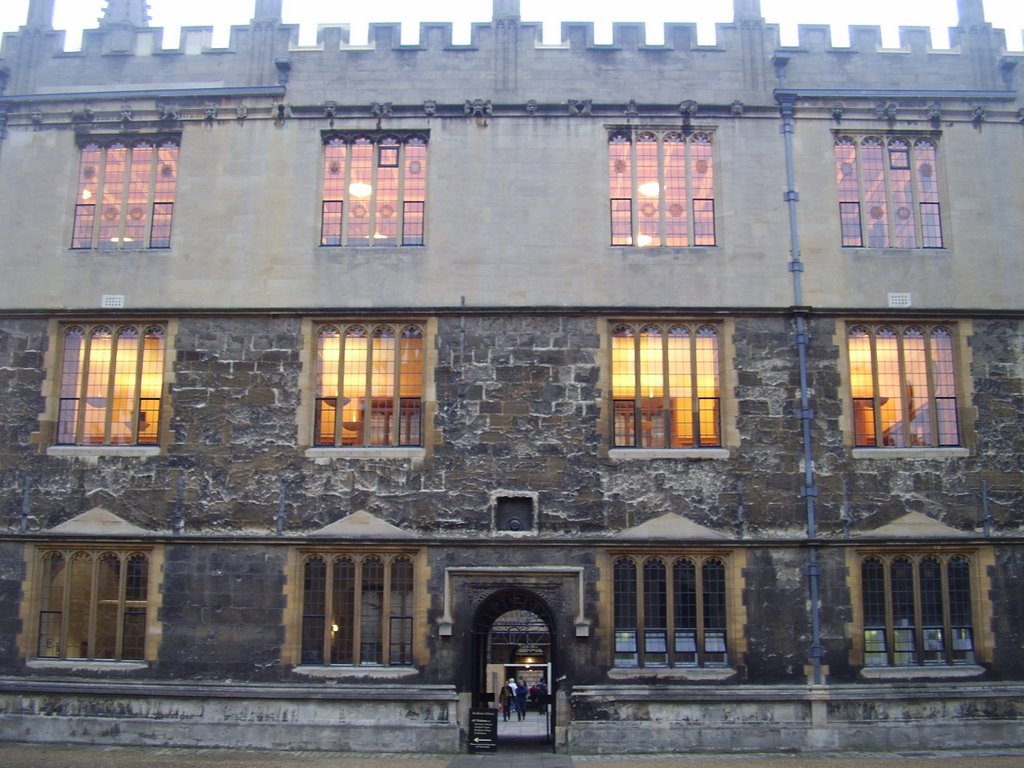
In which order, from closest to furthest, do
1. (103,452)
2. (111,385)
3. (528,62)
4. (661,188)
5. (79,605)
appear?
1. (79,605)
2. (103,452)
3. (111,385)
4. (661,188)
5. (528,62)

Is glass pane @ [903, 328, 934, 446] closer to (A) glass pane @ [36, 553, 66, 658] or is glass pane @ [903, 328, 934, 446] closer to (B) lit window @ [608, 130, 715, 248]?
(B) lit window @ [608, 130, 715, 248]

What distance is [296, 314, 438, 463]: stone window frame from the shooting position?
20516 millimetres

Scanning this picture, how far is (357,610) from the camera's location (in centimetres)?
2008

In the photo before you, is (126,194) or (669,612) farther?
(126,194)

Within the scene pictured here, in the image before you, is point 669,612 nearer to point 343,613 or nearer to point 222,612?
point 343,613

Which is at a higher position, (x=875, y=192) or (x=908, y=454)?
(x=875, y=192)

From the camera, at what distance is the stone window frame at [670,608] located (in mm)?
19625

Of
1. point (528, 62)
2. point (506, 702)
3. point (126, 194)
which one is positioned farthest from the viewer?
point (506, 702)

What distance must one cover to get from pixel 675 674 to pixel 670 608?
1.23 meters

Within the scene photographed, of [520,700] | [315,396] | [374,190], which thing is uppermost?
[374,190]

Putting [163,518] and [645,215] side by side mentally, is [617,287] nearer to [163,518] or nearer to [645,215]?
[645,215]

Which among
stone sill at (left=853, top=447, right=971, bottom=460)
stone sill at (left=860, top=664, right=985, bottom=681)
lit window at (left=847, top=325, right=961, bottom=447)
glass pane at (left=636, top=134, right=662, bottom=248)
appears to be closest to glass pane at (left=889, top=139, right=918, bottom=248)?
lit window at (left=847, top=325, right=961, bottom=447)

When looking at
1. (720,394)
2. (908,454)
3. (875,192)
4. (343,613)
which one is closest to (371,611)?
(343,613)

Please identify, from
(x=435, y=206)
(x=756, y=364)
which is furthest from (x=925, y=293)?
(x=435, y=206)
